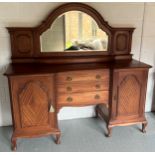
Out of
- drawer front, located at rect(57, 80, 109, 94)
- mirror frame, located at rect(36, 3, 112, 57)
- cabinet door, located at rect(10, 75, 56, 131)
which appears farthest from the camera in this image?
mirror frame, located at rect(36, 3, 112, 57)

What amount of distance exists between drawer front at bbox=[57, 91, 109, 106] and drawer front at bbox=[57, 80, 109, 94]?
0.15 ft

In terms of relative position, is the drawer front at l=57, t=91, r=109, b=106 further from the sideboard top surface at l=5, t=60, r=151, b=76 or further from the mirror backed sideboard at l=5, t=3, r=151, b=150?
the sideboard top surface at l=5, t=60, r=151, b=76

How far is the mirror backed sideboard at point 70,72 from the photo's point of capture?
1.92m

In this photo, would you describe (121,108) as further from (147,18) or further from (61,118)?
(147,18)

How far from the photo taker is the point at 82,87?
2.03m

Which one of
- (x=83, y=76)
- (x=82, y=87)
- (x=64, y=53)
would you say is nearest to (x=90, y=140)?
(x=82, y=87)

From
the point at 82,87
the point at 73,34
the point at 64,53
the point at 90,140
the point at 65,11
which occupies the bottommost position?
the point at 90,140

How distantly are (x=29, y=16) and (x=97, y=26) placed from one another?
2.58ft

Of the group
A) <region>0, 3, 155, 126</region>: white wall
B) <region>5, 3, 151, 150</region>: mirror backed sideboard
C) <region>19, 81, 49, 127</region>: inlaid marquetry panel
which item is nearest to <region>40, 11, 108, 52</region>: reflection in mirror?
<region>5, 3, 151, 150</region>: mirror backed sideboard

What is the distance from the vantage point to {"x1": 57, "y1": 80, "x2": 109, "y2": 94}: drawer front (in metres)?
1.99

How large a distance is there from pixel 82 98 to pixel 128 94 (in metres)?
0.52

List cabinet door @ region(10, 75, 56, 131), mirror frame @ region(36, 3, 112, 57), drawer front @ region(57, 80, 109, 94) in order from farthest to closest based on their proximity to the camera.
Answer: mirror frame @ region(36, 3, 112, 57), drawer front @ region(57, 80, 109, 94), cabinet door @ region(10, 75, 56, 131)

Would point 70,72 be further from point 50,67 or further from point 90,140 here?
point 90,140

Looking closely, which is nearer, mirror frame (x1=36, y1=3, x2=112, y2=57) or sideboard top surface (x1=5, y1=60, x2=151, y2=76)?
sideboard top surface (x1=5, y1=60, x2=151, y2=76)
